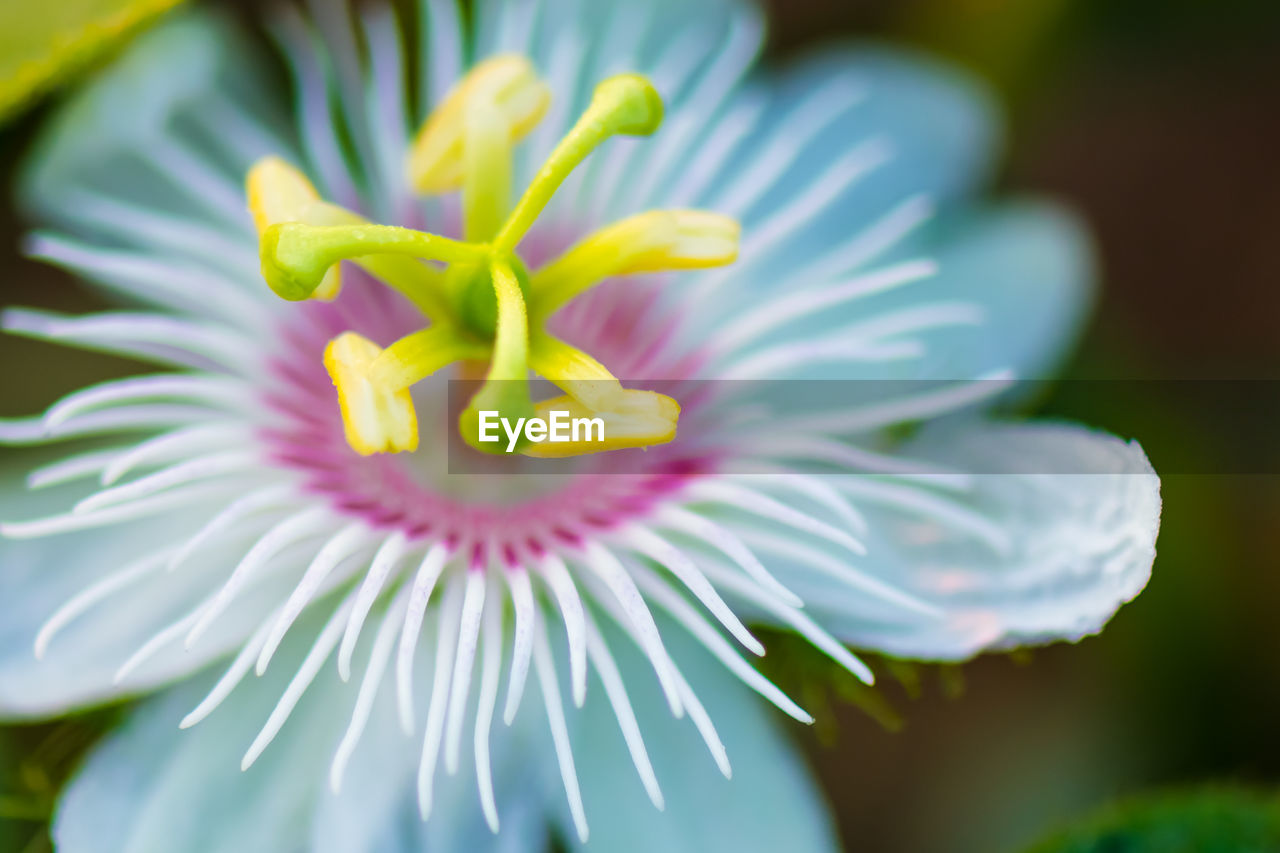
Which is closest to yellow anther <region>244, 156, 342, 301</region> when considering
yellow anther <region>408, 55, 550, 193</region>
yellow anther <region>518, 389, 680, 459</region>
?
yellow anther <region>408, 55, 550, 193</region>

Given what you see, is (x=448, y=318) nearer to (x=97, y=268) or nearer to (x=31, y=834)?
(x=97, y=268)

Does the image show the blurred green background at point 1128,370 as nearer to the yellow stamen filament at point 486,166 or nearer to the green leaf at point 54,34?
the green leaf at point 54,34

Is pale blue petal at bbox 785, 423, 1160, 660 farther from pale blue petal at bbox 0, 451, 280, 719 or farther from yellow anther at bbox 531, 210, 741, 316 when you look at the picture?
pale blue petal at bbox 0, 451, 280, 719

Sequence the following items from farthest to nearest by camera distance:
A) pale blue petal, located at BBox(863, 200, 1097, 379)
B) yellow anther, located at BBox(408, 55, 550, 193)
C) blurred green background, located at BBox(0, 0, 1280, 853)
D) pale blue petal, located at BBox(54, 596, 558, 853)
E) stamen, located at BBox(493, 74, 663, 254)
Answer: blurred green background, located at BBox(0, 0, 1280, 853) → pale blue petal, located at BBox(863, 200, 1097, 379) → yellow anther, located at BBox(408, 55, 550, 193) → stamen, located at BBox(493, 74, 663, 254) → pale blue petal, located at BBox(54, 596, 558, 853)

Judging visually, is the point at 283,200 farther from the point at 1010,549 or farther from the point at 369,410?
the point at 1010,549

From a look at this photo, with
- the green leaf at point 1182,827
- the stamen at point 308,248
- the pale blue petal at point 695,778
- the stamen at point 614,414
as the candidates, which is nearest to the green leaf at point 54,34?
the stamen at point 308,248

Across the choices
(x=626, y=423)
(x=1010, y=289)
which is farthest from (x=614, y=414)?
(x=1010, y=289)

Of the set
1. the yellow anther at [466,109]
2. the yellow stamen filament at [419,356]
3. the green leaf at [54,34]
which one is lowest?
the yellow stamen filament at [419,356]
